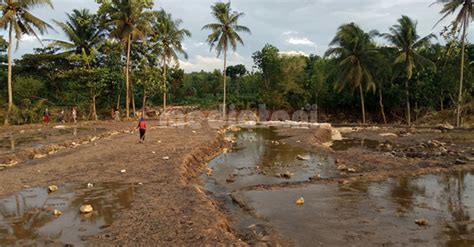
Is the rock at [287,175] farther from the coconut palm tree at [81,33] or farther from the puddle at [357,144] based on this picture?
the coconut palm tree at [81,33]

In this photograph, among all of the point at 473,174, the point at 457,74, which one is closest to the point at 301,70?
the point at 457,74

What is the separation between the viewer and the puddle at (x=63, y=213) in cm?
698

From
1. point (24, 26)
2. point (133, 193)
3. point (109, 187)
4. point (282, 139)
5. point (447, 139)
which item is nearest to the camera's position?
point (133, 193)

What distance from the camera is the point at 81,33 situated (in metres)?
38.2

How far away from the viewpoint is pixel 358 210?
918 centimetres

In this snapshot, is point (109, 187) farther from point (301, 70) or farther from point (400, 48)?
point (301, 70)

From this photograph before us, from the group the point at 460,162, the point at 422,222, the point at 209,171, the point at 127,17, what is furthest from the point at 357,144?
the point at 127,17

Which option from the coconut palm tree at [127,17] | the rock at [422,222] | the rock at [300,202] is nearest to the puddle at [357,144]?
the rock at [300,202]

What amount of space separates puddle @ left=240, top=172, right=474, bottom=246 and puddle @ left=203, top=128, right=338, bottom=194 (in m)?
1.76

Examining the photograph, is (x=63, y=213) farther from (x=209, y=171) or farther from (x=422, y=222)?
(x=422, y=222)

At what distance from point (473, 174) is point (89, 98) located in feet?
119

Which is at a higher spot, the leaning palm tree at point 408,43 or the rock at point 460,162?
the leaning palm tree at point 408,43

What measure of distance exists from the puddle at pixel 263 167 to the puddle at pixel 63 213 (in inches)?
129

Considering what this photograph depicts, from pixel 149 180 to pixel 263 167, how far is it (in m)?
5.85
